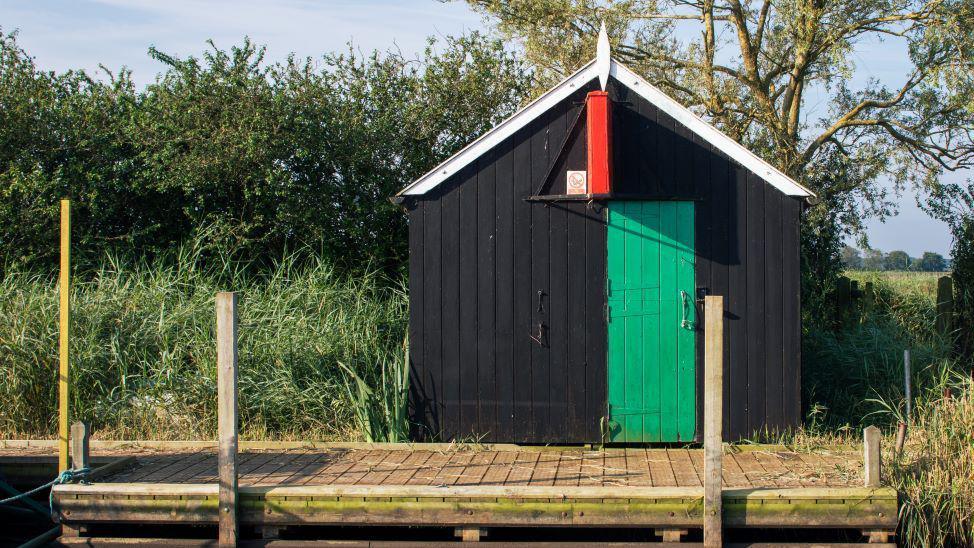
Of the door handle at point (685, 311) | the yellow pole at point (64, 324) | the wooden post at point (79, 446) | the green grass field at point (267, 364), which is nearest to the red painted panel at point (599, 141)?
the door handle at point (685, 311)

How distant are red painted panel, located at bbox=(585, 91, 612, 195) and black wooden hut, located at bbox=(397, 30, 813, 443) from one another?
0.13 metres

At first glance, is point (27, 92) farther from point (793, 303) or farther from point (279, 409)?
point (793, 303)

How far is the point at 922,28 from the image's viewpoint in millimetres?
14000

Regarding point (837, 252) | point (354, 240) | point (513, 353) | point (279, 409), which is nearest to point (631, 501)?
point (513, 353)

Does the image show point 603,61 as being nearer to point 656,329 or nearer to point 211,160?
point 656,329

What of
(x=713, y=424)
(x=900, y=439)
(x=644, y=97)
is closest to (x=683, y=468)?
(x=713, y=424)

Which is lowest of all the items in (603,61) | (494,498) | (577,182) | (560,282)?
(494,498)

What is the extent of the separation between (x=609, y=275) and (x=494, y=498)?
282 cm

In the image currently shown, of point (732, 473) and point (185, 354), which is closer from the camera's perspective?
point (732, 473)

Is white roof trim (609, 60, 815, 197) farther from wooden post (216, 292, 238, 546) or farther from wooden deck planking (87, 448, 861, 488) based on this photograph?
wooden post (216, 292, 238, 546)

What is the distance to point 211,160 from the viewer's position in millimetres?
11984

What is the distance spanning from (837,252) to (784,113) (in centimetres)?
255

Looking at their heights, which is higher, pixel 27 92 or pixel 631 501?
pixel 27 92

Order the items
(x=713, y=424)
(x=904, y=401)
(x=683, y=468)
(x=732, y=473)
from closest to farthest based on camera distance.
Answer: (x=713, y=424) < (x=732, y=473) < (x=683, y=468) < (x=904, y=401)
